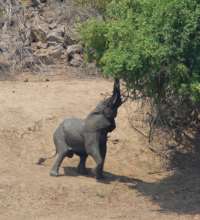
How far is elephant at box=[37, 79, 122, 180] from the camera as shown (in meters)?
13.3

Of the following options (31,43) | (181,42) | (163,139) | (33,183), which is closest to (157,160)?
(163,139)

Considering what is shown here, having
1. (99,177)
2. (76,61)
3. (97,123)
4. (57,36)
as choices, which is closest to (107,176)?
(99,177)

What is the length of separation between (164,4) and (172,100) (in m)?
2.21

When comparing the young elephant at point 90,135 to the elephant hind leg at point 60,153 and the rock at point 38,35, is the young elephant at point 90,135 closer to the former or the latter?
the elephant hind leg at point 60,153

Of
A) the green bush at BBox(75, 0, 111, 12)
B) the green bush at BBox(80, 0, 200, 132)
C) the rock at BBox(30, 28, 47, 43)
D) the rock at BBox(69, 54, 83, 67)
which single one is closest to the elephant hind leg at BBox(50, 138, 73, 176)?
the green bush at BBox(80, 0, 200, 132)

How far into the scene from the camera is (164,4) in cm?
1162

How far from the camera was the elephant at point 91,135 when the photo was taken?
1331 centimetres

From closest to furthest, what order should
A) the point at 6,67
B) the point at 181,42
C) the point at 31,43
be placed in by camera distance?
1. the point at 181,42
2. the point at 6,67
3. the point at 31,43

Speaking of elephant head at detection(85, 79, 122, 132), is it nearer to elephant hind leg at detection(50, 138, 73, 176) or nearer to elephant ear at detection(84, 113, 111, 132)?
elephant ear at detection(84, 113, 111, 132)

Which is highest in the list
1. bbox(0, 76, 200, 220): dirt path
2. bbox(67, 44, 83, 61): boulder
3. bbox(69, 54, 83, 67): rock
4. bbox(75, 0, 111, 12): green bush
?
bbox(75, 0, 111, 12): green bush

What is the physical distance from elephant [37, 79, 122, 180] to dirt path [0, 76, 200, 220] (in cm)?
35

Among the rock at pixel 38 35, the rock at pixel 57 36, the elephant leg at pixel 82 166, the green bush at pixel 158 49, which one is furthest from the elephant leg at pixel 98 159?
the rock at pixel 38 35

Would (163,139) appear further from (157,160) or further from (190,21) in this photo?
(190,21)

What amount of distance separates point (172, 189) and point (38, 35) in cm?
925
